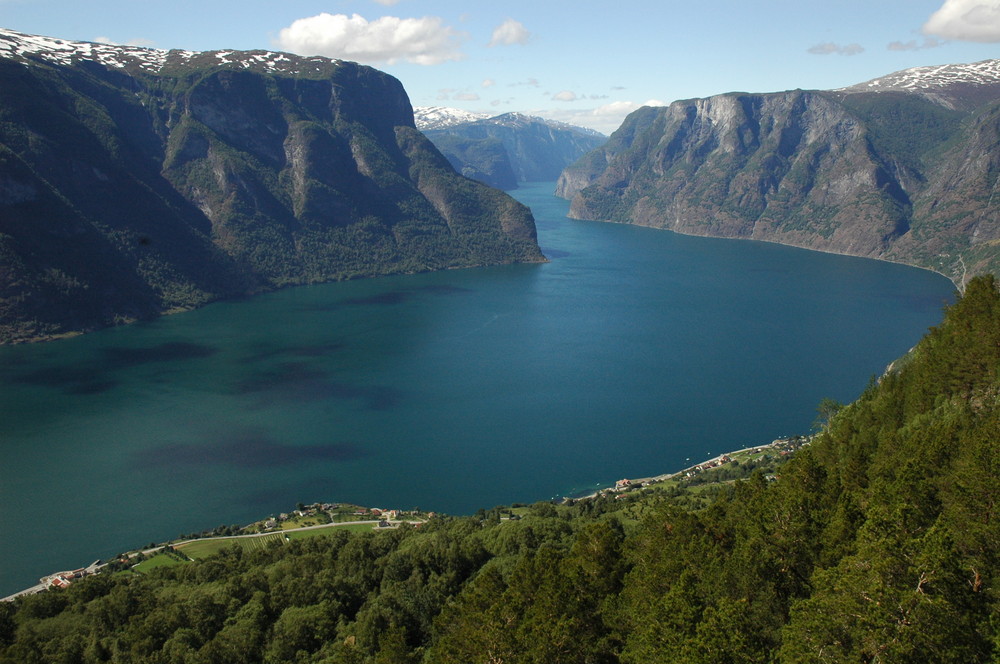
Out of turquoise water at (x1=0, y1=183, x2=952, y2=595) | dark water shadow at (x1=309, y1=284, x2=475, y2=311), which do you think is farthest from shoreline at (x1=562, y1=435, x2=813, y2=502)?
dark water shadow at (x1=309, y1=284, x2=475, y2=311)

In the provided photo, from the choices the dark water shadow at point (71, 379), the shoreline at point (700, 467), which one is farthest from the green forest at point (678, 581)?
the dark water shadow at point (71, 379)

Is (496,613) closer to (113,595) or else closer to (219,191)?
(113,595)

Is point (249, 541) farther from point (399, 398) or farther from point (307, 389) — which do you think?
point (307, 389)

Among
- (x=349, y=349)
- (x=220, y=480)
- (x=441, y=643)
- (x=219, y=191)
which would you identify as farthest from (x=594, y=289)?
(x=441, y=643)

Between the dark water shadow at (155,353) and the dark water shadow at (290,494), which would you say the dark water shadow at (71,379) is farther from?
the dark water shadow at (290,494)

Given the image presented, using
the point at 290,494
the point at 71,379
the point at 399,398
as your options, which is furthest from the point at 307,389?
the point at 71,379

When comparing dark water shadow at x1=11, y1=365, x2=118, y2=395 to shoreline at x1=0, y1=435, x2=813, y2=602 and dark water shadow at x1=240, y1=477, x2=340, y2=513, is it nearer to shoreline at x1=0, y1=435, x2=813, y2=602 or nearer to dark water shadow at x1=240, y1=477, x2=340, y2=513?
dark water shadow at x1=240, y1=477, x2=340, y2=513
